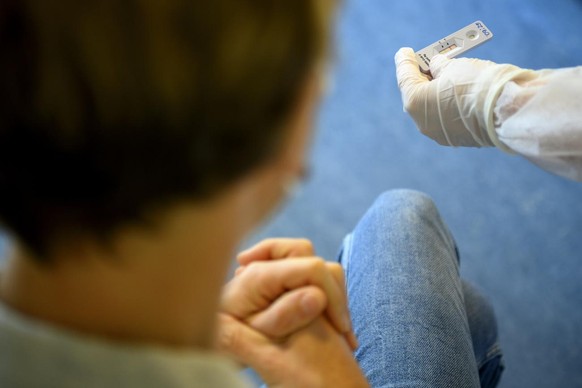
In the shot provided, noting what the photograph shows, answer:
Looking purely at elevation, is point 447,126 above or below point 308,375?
above

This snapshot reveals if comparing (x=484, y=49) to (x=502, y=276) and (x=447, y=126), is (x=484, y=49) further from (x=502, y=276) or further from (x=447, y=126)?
(x=502, y=276)

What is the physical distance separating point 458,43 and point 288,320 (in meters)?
0.31

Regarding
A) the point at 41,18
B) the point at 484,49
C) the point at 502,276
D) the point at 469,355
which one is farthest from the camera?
the point at 502,276

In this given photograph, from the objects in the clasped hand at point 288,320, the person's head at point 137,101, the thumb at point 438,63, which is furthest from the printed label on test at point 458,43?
the person's head at point 137,101

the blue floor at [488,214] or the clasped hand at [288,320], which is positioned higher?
the blue floor at [488,214]

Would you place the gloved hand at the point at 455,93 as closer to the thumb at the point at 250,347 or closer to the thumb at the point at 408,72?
the thumb at the point at 408,72

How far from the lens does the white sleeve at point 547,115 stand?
0.61 meters

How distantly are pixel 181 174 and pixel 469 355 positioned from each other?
55cm

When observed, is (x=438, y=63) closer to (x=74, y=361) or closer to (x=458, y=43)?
(x=458, y=43)

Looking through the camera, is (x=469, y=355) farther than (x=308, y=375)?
Yes

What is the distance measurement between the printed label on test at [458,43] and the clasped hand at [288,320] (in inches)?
8.9

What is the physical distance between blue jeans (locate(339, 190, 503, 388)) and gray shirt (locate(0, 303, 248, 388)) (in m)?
0.40

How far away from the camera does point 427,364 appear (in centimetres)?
66

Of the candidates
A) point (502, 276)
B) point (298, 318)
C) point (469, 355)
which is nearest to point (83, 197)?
point (298, 318)
